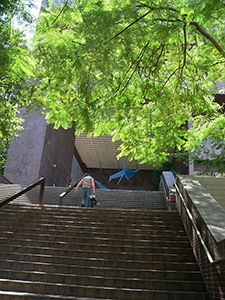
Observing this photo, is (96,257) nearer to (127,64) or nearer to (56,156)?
(127,64)

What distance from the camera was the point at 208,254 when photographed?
3.79m

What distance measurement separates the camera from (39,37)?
13.3 feet

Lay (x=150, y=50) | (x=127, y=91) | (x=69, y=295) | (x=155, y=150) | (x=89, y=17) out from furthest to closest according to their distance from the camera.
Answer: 1. (x=155, y=150)
2. (x=127, y=91)
3. (x=150, y=50)
4. (x=69, y=295)
5. (x=89, y=17)

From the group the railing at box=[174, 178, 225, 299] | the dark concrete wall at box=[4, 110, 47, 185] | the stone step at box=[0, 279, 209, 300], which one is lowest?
the stone step at box=[0, 279, 209, 300]

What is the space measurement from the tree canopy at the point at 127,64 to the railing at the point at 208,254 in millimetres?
2166

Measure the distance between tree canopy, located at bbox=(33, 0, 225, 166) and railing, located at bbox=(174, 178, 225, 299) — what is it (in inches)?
85.3

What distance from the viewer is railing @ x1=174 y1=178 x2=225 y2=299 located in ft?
11.0

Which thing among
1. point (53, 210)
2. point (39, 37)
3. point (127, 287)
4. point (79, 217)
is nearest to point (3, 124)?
point (53, 210)

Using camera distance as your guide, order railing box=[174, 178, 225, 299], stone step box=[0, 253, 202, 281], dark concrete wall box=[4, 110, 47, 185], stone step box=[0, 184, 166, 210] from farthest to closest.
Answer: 1. dark concrete wall box=[4, 110, 47, 185]
2. stone step box=[0, 184, 166, 210]
3. stone step box=[0, 253, 202, 281]
4. railing box=[174, 178, 225, 299]

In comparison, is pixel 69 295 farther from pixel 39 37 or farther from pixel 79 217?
pixel 39 37

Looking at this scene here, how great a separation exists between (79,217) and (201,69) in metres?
4.21

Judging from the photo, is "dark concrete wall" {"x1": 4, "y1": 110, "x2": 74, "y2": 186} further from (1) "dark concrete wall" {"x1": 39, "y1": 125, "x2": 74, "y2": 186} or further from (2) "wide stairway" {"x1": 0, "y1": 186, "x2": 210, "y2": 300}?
(2) "wide stairway" {"x1": 0, "y1": 186, "x2": 210, "y2": 300}

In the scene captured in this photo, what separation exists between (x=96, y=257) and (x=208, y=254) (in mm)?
1951

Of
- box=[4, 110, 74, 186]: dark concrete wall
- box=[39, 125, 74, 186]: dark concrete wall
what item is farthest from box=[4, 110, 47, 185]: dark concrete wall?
box=[39, 125, 74, 186]: dark concrete wall
